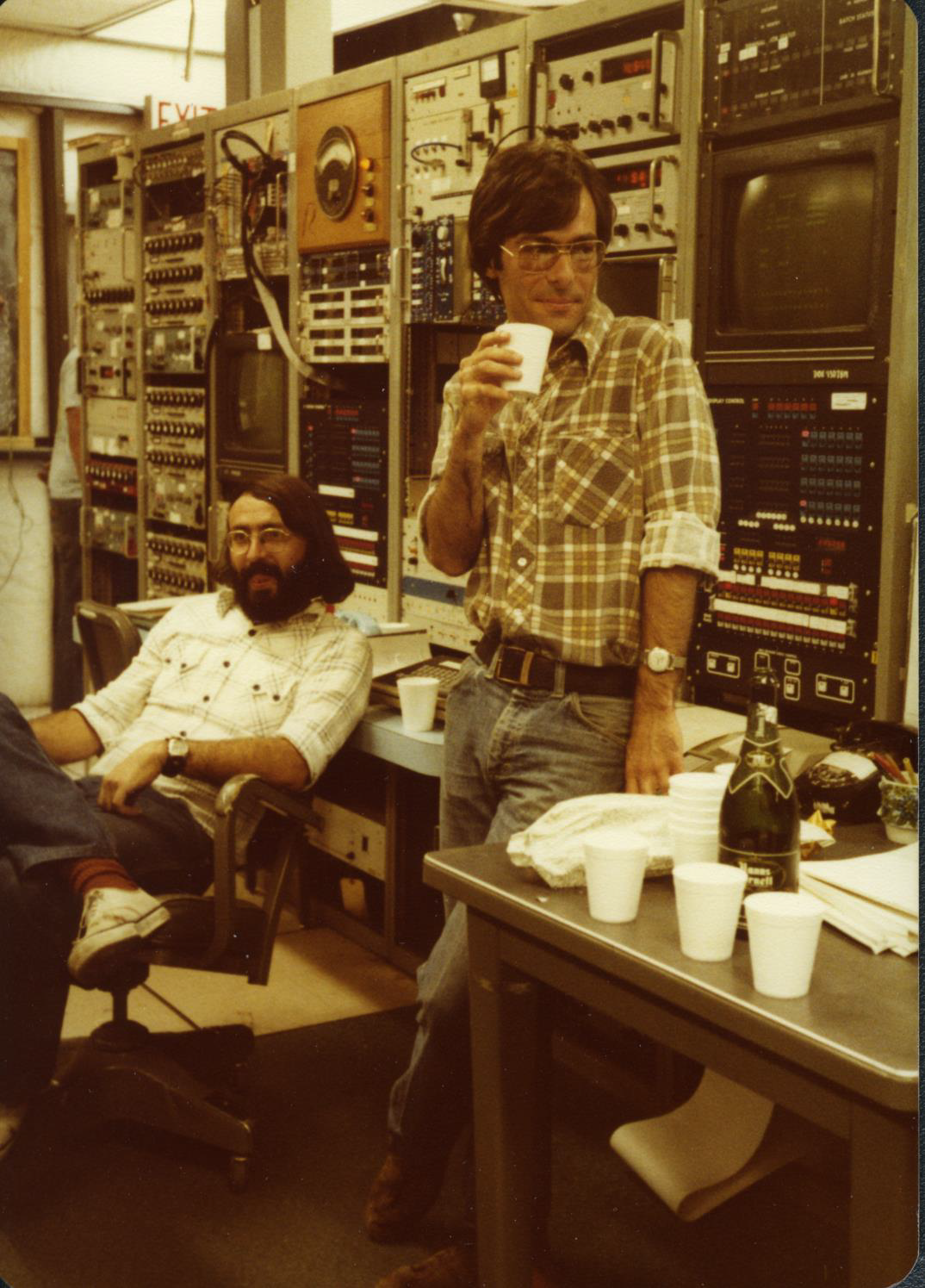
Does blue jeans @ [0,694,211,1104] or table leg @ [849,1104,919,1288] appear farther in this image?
blue jeans @ [0,694,211,1104]

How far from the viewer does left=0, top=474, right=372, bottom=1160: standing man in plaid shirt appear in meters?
2.46

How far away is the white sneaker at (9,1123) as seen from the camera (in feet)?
8.29

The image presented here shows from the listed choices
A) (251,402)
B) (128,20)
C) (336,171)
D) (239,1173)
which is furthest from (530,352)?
(128,20)

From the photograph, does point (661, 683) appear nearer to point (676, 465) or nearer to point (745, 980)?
point (676, 465)

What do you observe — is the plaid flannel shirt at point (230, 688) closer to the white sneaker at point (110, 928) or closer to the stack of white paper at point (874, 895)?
the white sneaker at point (110, 928)

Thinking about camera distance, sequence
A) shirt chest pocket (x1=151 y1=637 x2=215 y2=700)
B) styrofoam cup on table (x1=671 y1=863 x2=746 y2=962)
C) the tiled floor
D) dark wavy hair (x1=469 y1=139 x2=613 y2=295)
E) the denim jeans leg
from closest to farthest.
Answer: styrofoam cup on table (x1=671 y1=863 x2=746 y2=962)
dark wavy hair (x1=469 y1=139 x2=613 y2=295)
the denim jeans leg
shirt chest pocket (x1=151 y1=637 x2=215 y2=700)
the tiled floor

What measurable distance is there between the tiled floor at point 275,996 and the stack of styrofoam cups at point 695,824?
176 cm

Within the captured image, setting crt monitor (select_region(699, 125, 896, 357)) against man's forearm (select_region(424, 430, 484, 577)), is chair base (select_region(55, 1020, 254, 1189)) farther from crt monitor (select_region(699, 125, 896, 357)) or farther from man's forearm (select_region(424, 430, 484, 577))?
crt monitor (select_region(699, 125, 896, 357))

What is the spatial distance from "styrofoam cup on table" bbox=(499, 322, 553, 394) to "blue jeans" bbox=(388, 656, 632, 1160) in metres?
0.45

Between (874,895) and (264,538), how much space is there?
68.4 inches

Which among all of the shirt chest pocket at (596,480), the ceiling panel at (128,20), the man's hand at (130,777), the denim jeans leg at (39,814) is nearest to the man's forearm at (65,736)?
the man's hand at (130,777)

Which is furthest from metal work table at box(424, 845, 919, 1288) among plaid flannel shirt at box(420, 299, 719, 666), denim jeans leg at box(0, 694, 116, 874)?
denim jeans leg at box(0, 694, 116, 874)

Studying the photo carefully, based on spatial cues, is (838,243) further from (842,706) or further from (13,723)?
(13,723)

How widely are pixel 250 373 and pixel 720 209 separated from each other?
2.00 m
